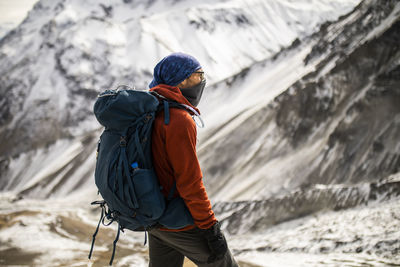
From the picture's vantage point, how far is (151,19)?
142ft

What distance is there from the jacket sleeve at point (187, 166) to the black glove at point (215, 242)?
38mm

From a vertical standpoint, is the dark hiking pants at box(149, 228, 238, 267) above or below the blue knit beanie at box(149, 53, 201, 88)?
below

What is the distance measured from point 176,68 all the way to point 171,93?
0.61ft

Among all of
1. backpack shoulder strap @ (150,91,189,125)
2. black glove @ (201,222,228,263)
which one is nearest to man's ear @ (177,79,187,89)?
backpack shoulder strap @ (150,91,189,125)

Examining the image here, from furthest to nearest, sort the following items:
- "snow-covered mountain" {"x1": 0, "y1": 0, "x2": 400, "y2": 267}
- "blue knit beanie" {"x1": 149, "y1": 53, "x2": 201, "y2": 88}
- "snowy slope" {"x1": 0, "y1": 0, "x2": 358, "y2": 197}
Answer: "snowy slope" {"x1": 0, "y1": 0, "x2": 358, "y2": 197}
"snow-covered mountain" {"x1": 0, "y1": 0, "x2": 400, "y2": 267}
"blue knit beanie" {"x1": 149, "y1": 53, "x2": 201, "y2": 88}

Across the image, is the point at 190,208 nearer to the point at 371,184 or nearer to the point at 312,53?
the point at 371,184

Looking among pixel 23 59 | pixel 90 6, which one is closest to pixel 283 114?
pixel 23 59

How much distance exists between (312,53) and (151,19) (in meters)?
32.2

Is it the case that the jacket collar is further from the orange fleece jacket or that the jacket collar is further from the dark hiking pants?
the dark hiking pants

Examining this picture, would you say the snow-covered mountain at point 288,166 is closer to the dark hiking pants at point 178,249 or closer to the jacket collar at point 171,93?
the dark hiking pants at point 178,249

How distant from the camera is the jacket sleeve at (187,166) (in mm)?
1945

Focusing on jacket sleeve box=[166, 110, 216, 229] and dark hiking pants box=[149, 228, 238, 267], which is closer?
jacket sleeve box=[166, 110, 216, 229]

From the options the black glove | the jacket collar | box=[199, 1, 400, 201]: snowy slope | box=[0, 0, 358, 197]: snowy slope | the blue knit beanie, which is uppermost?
box=[0, 0, 358, 197]: snowy slope

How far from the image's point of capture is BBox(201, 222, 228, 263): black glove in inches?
80.5
